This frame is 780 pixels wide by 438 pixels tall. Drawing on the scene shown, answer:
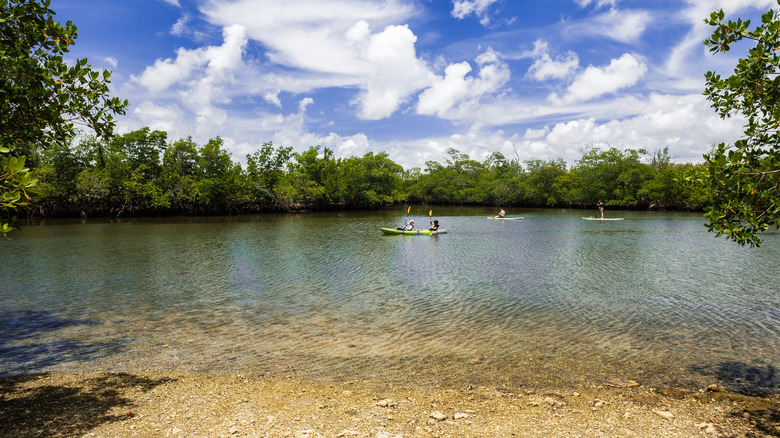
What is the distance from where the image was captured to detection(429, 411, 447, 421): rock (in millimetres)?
6582

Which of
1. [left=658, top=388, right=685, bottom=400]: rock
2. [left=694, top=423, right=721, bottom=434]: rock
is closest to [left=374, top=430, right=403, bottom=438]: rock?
[left=694, top=423, right=721, bottom=434]: rock

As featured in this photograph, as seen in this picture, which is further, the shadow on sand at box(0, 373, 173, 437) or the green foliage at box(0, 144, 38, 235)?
the shadow on sand at box(0, 373, 173, 437)

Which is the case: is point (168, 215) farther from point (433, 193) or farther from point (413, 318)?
point (433, 193)

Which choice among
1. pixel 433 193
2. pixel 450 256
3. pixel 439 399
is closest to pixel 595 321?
pixel 439 399

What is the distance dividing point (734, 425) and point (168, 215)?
69239 mm

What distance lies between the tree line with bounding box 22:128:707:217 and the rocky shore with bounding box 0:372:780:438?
36341 millimetres

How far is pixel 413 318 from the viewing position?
44.0ft

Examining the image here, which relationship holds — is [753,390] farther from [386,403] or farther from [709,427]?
[386,403]

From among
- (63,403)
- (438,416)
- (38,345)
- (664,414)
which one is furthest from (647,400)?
(38,345)

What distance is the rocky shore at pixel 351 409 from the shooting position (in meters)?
6.20

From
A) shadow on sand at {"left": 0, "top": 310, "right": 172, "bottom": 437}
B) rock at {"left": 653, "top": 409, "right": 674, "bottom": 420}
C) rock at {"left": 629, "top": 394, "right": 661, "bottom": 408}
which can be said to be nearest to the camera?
shadow on sand at {"left": 0, "top": 310, "right": 172, "bottom": 437}

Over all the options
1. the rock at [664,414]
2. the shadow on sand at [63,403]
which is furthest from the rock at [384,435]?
the rock at [664,414]

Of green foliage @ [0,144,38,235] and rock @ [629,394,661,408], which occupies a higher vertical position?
green foliage @ [0,144,38,235]

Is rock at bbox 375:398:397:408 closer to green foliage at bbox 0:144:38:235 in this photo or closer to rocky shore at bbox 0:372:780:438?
rocky shore at bbox 0:372:780:438
